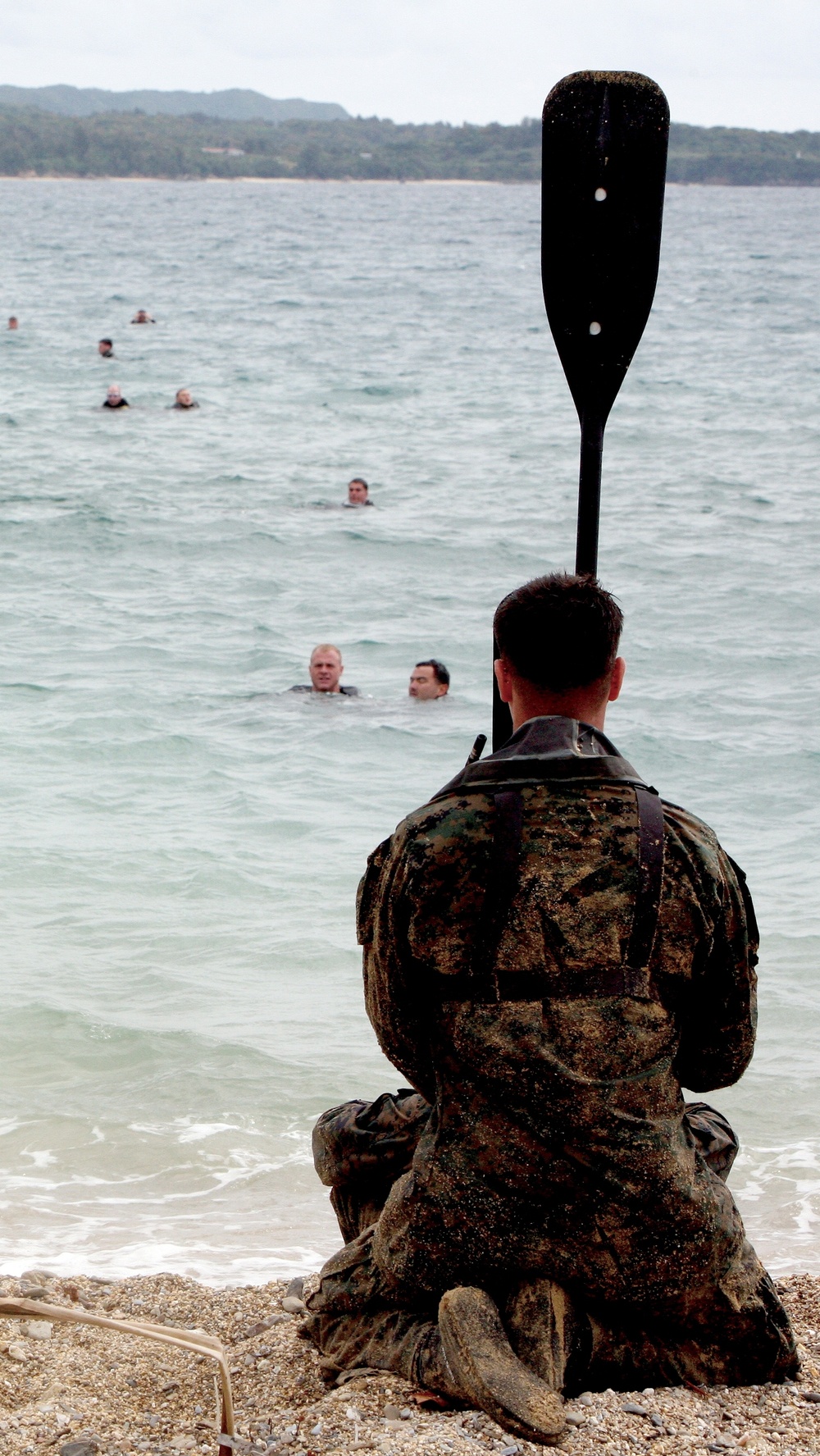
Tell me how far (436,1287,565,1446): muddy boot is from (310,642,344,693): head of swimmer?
32.2 feet

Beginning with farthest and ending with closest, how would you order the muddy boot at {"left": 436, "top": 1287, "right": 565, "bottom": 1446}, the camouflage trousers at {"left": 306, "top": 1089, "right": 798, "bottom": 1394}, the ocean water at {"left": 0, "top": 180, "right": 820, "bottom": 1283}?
the ocean water at {"left": 0, "top": 180, "right": 820, "bottom": 1283}
the camouflage trousers at {"left": 306, "top": 1089, "right": 798, "bottom": 1394}
the muddy boot at {"left": 436, "top": 1287, "right": 565, "bottom": 1446}

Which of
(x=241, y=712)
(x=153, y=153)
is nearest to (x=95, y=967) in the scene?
(x=241, y=712)

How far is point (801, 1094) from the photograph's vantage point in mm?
6523

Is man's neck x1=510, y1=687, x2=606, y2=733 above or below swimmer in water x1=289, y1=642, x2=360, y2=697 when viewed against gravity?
above

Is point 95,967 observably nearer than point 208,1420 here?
No

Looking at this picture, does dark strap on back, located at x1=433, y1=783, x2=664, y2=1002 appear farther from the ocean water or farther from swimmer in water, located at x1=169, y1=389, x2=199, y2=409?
swimmer in water, located at x1=169, y1=389, x2=199, y2=409

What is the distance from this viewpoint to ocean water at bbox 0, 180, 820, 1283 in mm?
6055

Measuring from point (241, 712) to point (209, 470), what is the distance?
11.2 meters

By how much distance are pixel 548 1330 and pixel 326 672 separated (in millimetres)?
9928

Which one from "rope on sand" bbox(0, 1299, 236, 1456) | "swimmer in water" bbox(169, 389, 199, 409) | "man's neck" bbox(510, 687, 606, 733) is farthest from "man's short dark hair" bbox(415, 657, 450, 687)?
"swimmer in water" bbox(169, 389, 199, 409)

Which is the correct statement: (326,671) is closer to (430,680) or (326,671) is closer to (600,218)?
(430,680)

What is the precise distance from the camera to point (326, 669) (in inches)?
494

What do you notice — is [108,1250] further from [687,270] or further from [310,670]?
[687,270]

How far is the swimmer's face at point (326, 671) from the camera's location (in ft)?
41.0
